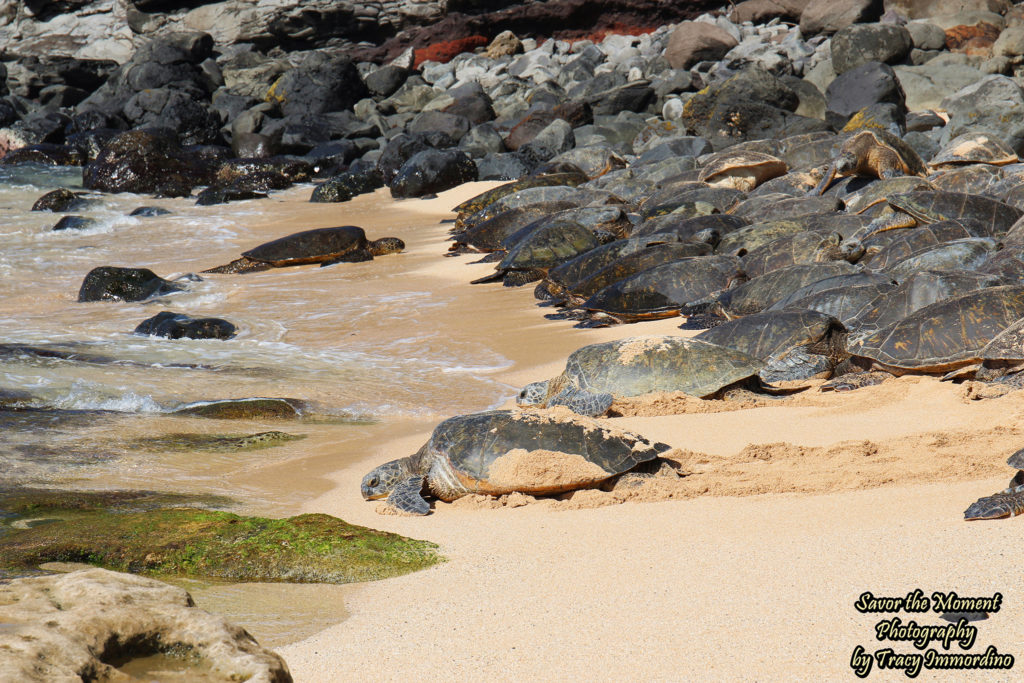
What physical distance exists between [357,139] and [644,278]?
57.9 ft

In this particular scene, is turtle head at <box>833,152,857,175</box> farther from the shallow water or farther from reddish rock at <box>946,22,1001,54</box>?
reddish rock at <box>946,22,1001,54</box>

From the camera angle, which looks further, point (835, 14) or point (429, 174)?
point (835, 14)

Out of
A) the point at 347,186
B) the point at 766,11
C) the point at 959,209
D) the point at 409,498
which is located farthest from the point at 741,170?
the point at 766,11

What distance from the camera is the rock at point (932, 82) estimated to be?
19.6m

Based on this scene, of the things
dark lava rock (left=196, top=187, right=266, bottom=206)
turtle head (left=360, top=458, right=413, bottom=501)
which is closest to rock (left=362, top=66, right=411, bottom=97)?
dark lava rock (left=196, top=187, right=266, bottom=206)

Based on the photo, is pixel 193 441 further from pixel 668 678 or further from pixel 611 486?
pixel 668 678

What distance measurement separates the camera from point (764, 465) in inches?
175

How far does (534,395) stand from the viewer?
6070 millimetres

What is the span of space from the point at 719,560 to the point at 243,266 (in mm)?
10302

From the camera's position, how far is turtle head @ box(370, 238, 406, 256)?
1295 cm

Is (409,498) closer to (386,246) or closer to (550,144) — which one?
(386,246)

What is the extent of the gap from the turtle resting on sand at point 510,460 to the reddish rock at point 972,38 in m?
21.7

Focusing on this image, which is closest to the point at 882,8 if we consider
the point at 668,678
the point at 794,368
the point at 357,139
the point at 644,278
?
the point at 357,139

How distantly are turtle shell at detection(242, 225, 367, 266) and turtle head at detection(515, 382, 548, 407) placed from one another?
704 centimetres
